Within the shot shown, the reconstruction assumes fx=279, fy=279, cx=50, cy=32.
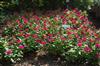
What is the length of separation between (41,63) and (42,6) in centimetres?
365

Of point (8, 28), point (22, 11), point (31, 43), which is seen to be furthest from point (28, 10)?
point (31, 43)

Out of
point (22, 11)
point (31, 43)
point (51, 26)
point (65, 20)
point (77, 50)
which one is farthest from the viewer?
point (22, 11)

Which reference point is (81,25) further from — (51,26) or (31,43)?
(31,43)

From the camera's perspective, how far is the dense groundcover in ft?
18.7

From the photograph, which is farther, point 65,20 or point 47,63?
Answer: point 65,20

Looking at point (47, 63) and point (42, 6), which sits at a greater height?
point (42, 6)

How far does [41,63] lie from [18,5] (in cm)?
370

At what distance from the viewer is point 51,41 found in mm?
6008

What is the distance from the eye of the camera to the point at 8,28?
23.0 ft

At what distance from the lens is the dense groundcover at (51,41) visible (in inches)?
224

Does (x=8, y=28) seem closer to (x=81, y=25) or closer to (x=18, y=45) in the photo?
(x=18, y=45)

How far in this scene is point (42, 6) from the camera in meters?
9.34

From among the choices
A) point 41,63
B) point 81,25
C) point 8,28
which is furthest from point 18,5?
point 41,63

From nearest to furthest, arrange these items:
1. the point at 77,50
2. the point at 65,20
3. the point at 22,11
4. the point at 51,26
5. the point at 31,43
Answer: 1. the point at 77,50
2. the point at 31,43
3. the point at 51,26
4. the point at 65,20
5. the point at 22,11
